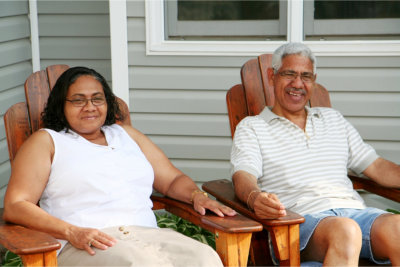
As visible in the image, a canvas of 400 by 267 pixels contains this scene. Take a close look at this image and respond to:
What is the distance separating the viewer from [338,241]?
2.57m

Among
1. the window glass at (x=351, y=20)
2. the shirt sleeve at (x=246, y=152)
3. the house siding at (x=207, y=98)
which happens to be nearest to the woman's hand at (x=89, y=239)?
the shirt sleeve at (x=246, y=152)

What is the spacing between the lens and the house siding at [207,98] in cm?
396

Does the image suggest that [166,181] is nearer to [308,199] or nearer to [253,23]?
[308,199]

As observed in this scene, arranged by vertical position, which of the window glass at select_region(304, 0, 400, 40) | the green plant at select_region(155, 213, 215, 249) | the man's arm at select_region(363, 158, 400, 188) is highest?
the window glass at select_region(304, 0, 400, 40)

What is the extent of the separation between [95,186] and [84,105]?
1.20 ft

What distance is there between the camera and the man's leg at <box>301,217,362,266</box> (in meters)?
2.54

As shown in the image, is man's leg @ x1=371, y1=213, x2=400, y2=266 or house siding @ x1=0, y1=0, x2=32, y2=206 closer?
man's leg @ x1=371, y1=213, x2=400, y2=266

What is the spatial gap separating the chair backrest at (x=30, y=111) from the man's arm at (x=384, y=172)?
3.91 feet

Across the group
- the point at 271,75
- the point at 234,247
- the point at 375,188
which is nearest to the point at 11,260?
the point at 234,247

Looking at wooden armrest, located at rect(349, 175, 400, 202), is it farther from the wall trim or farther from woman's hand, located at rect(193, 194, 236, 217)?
the wall trim

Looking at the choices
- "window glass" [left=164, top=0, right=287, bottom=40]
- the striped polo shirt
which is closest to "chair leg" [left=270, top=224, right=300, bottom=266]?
the striped polo shirt

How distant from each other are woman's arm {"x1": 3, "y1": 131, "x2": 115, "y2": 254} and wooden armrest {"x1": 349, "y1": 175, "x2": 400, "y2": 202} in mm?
1350

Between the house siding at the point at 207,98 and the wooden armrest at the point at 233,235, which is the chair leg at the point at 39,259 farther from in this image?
the house siding at the point at 207,98

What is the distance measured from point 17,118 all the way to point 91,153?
16.2 inches
